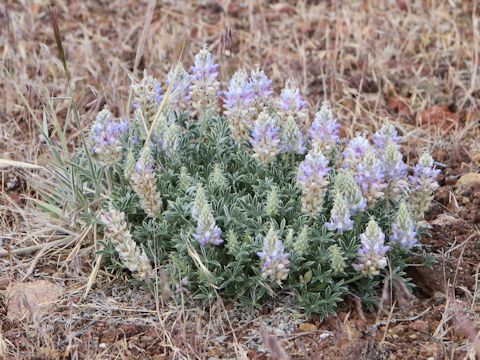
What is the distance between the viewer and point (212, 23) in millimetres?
6320

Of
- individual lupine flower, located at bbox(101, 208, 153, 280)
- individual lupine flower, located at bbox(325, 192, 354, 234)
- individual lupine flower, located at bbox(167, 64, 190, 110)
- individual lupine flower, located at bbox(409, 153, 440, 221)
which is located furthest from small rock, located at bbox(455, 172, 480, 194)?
individual lupine flower, located at bbox(101, 208, 153, 280)

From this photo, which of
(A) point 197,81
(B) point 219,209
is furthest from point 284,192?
(A) point 197,81

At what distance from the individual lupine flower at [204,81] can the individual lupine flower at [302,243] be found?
878 mm

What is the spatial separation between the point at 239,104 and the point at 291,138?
0.29m

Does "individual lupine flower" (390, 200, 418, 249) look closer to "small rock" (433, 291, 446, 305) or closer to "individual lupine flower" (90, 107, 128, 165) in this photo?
"small rock" (433, 291, 446, 305)

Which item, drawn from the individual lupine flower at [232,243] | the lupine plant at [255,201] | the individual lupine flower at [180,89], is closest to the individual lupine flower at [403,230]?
the lupine plant at [255,201]

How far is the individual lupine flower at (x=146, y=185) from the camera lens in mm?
3451

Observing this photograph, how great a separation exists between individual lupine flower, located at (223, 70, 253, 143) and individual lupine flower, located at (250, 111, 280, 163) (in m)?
0.14

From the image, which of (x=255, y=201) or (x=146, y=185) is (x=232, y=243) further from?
(x=146, y=185)

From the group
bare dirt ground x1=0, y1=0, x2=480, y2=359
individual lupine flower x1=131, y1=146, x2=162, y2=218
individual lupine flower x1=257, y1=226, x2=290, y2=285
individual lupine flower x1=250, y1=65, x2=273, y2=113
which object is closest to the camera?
individual lupine flower x1=257, y1=226, x2=290, y2=285

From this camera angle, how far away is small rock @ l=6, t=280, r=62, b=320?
355 centimetres

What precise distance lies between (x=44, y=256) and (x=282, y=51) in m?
2.70

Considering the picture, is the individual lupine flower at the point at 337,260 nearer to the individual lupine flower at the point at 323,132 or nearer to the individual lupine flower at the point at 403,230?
the individual lupine flower at the point at 403,230

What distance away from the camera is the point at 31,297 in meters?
3.62
